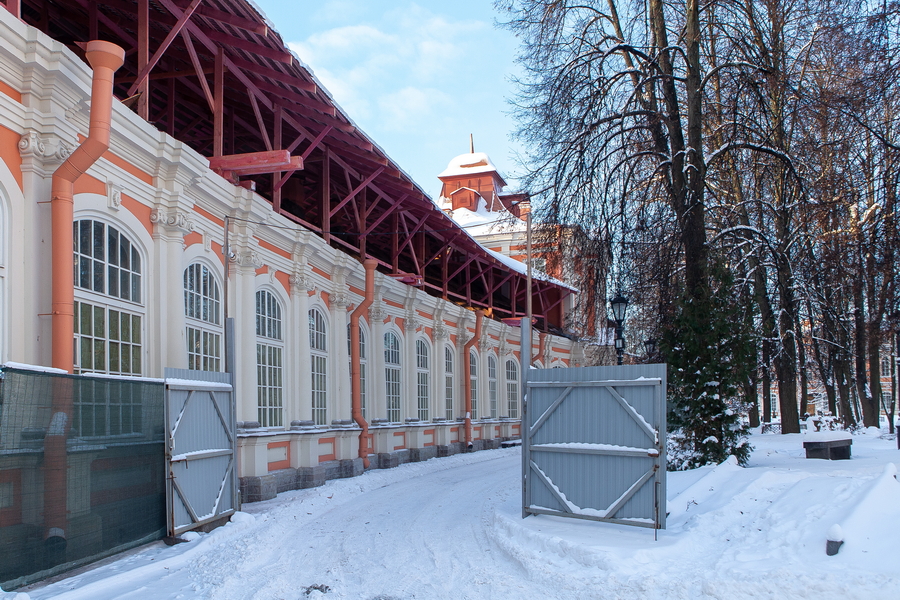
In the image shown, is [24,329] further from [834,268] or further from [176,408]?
[834,268]

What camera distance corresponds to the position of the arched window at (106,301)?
29.3ft

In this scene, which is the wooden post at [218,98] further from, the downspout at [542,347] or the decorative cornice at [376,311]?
the downspout at [542,347]

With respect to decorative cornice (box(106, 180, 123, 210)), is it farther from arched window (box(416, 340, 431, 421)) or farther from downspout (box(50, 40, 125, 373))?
arched window (box(416, 340, 431, 421))

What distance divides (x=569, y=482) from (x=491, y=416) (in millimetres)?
20544

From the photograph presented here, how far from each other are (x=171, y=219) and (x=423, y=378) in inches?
540

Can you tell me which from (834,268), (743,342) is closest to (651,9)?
(834,268)

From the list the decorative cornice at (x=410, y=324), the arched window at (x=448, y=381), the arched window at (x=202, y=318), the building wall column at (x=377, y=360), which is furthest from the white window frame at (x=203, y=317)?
the arched window at (x=448, y=381)

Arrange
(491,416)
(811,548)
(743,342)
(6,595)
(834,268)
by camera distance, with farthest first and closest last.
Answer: (491,416) → (834,268) → (743,342) → (811,548) → (6,595)

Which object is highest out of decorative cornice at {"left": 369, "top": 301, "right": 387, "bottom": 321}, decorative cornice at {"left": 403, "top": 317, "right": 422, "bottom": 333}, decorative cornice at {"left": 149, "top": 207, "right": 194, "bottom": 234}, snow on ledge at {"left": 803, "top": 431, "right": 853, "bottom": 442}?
decorative cornice at {"left": 149, "top": 207, "right": 194, "bottom": 234}

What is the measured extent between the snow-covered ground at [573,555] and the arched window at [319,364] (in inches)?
244

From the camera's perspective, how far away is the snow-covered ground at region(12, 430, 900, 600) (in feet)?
20.4

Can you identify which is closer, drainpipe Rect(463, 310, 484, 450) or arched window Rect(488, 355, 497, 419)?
drainpipe Rect(463, 310, 484, 450)

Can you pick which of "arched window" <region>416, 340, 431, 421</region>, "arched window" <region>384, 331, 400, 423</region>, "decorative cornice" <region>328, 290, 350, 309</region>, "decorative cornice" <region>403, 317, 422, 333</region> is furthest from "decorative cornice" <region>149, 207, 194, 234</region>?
"arched window" <region>416, 340, 431, 421</region>

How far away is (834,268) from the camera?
1561 cm
